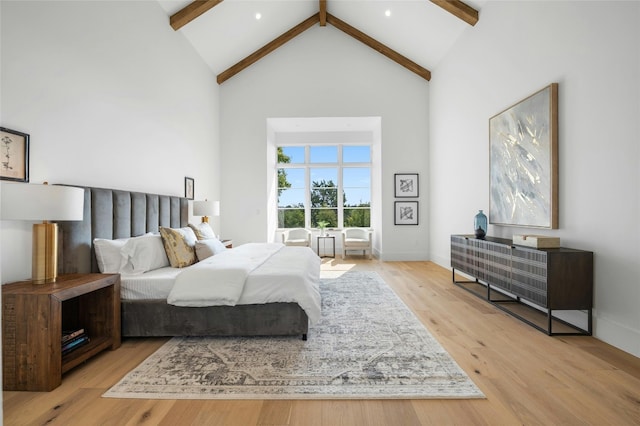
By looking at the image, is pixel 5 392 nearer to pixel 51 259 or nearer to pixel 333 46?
pixel 51 259

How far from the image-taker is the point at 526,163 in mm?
3391

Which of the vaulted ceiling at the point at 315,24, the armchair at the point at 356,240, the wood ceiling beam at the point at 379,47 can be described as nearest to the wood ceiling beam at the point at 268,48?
the vaulted ceiling at the point at 315,24

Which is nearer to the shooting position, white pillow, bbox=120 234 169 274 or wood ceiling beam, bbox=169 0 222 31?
white pillow, bbox=120 234 169 274

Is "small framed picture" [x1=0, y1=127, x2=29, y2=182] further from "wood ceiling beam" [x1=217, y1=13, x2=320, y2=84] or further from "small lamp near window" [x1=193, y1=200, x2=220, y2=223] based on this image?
"wood ceiling beam" [x1=217, y1=13, x2=320, y2=84]

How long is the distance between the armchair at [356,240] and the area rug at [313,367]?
3761mm

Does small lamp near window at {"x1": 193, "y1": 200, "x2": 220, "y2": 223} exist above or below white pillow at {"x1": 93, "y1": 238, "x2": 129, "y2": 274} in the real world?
above

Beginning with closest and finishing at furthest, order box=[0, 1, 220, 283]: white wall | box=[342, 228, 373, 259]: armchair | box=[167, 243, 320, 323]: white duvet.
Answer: box=[0, 1, 220, 283]: white wall < box=[167, 243, 320, 323]: white duvet < box=[342, 228, 373, 259]: armchair

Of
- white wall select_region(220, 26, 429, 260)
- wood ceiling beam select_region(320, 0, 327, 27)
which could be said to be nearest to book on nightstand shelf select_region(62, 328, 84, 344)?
white wall select_region(220, 26, 429, 260)

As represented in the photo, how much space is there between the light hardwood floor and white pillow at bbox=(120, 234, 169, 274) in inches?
24.1

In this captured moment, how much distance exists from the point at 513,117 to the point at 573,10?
107 centimetres

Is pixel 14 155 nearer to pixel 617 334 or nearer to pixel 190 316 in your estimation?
pixel 190 316

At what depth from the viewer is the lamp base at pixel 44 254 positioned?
2.11m

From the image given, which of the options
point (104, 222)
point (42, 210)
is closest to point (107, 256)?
point (104, 222)

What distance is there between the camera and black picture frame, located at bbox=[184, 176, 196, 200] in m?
4.87
